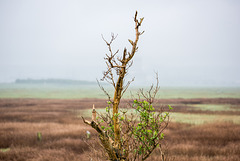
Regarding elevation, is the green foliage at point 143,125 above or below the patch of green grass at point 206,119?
above

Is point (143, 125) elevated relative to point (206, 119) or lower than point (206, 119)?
elevated

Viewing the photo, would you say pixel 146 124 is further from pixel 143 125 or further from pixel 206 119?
pixel 206 119

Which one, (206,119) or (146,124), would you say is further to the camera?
(206,119)

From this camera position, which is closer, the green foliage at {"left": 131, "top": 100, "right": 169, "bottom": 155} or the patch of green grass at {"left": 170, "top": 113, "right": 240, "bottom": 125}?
the green foliage at {"left": 131, "top": 100, "right": 169, "bottom": 155}

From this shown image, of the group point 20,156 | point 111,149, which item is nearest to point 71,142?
point 20,156

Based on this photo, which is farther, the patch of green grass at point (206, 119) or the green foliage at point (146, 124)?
the patch of green grass at point (206, 119)

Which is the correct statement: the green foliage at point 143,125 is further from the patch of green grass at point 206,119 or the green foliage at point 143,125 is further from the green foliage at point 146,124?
the patch of green grass at point 206,119

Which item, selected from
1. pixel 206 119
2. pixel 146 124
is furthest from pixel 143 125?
pixel 206 119

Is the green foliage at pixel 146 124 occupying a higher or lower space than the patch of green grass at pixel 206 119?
higher

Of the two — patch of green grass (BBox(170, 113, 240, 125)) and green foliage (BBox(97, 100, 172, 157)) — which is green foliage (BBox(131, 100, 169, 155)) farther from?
patch of green grass (BBox(170, 113, 240, 125))

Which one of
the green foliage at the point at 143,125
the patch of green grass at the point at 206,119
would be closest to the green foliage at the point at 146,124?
the green foliage at the point at 143,125

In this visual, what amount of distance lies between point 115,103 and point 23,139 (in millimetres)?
13150

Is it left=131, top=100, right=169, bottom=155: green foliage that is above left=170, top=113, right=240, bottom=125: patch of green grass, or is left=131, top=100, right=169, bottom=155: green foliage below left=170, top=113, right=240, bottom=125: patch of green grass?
above

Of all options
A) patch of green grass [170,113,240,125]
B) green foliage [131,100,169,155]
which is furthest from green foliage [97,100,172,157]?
patch of green grass [170,113,240,125]
